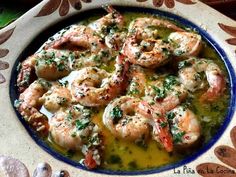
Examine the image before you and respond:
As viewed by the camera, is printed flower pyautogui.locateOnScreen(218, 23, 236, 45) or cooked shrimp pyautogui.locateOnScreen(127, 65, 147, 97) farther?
printed flower pyautogui.locateOnScreen(218, 23, 236, 45)

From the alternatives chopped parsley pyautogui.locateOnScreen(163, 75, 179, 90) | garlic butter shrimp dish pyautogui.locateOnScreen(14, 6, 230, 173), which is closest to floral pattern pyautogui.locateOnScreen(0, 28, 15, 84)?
garlic butter shrimp dish pyautogui.locateOnScreen(14, 6, 230, 173)

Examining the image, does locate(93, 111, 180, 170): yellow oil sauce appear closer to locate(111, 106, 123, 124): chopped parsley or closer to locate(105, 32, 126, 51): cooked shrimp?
locate(111, 106, 123, 124): chopped parsley

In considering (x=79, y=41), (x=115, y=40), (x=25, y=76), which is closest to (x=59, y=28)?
(x=79, y=41)

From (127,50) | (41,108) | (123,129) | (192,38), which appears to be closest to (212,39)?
(192,38)

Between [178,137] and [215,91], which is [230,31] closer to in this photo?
[215,91]

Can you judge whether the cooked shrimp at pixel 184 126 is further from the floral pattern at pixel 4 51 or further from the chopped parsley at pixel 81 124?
the floral pattern at pixel 4 51

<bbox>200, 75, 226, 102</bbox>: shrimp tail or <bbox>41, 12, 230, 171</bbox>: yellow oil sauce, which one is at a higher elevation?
<bbox>200, 75, 226, 102</bbox>: shrimp tail

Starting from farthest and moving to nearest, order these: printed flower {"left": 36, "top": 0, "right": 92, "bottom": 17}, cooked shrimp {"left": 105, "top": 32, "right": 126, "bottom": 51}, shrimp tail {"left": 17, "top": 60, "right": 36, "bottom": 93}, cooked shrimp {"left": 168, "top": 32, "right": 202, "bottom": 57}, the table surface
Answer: the table surface, printed flower {"left": 36, "top": 0, "right": 92, "bottom": 17}, cooked shrimp {"left": 105, "top": 32, "right": 126, "bottom": 51}, cooked shrimp {"left": 168, "top": 32, "right": 202, "bottom": 57}, shrimp tail {"left": 17, "top": 60, "right": 36, "bottom": 93}

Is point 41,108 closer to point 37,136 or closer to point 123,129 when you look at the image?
point 37,136
